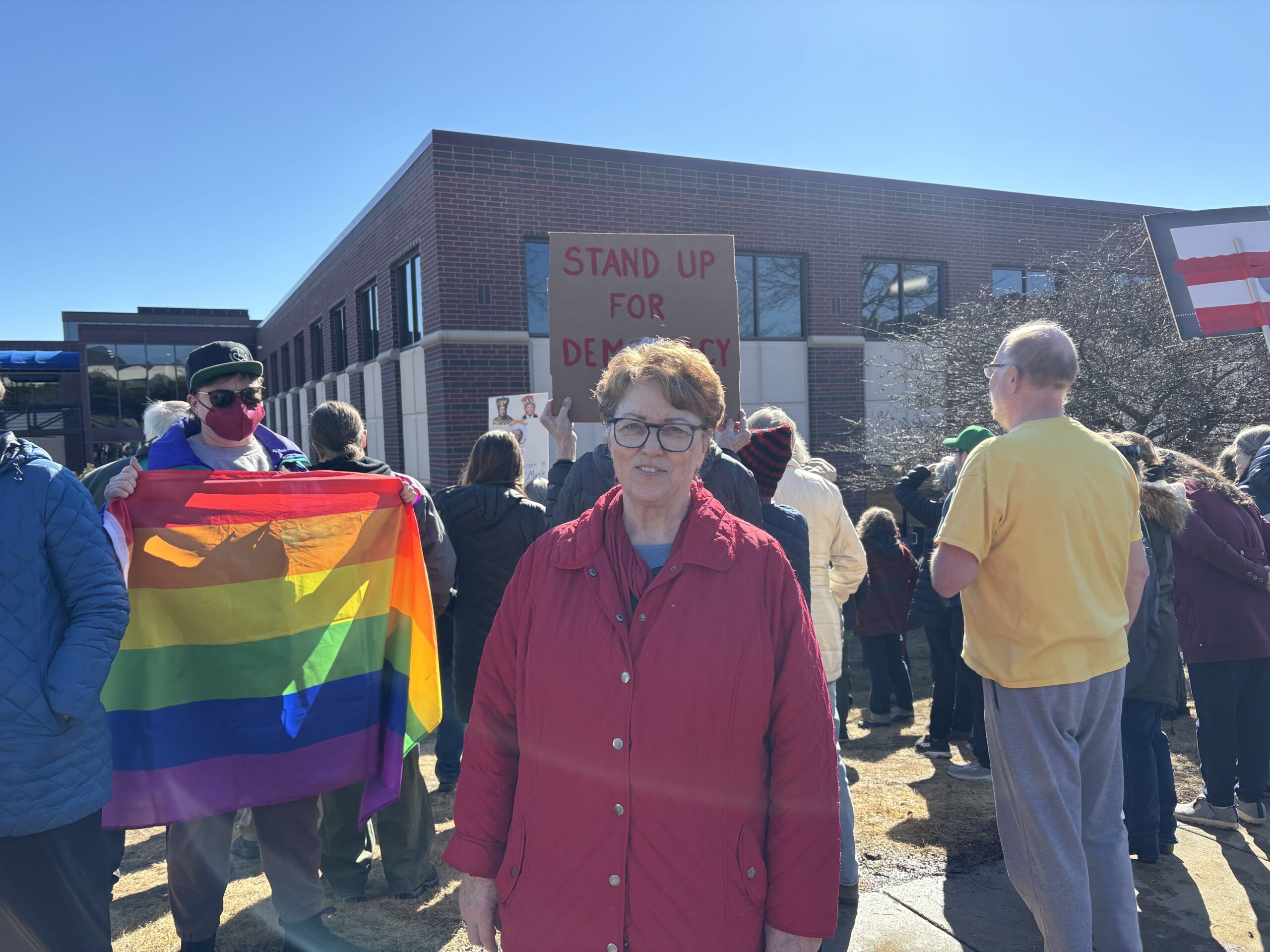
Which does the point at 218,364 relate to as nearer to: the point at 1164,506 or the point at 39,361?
the point at 1164,506

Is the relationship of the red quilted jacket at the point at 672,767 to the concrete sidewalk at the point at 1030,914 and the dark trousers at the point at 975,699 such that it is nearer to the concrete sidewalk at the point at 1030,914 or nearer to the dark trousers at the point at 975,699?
the concrete sidewalk at the point at 1030,914

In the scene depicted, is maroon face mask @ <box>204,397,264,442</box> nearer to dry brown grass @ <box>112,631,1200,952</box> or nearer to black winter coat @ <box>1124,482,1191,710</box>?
dry brown grass @ <box>112,631,1200,952</box>

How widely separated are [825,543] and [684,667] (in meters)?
2.62

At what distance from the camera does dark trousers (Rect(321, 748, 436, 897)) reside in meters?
3.57

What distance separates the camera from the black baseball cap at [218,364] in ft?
10.4

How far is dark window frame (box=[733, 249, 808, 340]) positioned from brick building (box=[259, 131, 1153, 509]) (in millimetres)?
24

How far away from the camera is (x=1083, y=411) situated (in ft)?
25.3

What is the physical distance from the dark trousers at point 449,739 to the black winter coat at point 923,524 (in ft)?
9.45

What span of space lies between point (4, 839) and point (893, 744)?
491cm

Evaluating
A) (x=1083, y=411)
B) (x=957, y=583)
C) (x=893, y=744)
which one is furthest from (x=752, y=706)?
(x=1083, y=411)

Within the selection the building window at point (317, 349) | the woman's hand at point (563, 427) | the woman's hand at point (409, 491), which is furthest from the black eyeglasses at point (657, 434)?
the building window at point (317, 349)

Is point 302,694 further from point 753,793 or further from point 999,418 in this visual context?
point 999,418

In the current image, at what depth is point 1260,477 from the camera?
4.65 metres

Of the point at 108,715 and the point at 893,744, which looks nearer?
the point at 108,715
